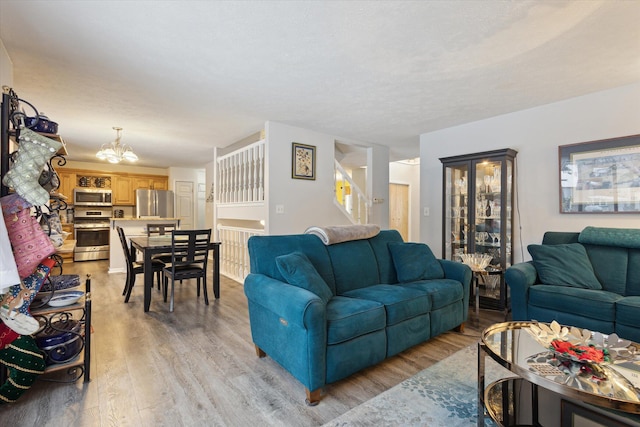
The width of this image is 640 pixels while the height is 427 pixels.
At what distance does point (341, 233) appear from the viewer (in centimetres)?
284

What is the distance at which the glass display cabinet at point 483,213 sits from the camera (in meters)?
3.63

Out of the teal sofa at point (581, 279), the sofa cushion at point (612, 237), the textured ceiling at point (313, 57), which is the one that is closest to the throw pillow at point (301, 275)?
the textured ceiling at point (313, 57)

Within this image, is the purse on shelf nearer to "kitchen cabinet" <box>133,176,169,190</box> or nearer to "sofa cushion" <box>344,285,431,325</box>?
"sofa cushion" <box>344,285,431,325</box>

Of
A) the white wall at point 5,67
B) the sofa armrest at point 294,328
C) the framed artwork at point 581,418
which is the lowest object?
the framed artwork at point 581,418

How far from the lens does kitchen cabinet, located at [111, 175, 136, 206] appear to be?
304 inches

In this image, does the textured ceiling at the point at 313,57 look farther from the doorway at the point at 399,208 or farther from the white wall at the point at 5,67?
the doorway at the point at 399,208

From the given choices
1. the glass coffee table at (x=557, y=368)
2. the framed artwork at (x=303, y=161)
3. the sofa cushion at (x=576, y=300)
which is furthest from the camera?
the framed artwork at (x=303, y=161)

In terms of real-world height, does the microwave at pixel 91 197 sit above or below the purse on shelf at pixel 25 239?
above

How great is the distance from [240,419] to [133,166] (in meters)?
8.10

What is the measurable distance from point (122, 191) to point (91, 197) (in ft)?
2.28

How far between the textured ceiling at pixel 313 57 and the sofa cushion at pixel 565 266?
1619 mm

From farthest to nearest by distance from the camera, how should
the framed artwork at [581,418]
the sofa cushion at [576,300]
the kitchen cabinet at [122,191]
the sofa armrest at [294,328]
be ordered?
the kitchen cabinet at [122,191] → the sofa cushion at [576,300] → the sofa armrest at [294,328] → the framed artwork at [581,418]

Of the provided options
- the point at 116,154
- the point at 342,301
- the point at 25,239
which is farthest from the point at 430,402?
the point at 116,154

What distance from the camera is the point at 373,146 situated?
5.61 meters
